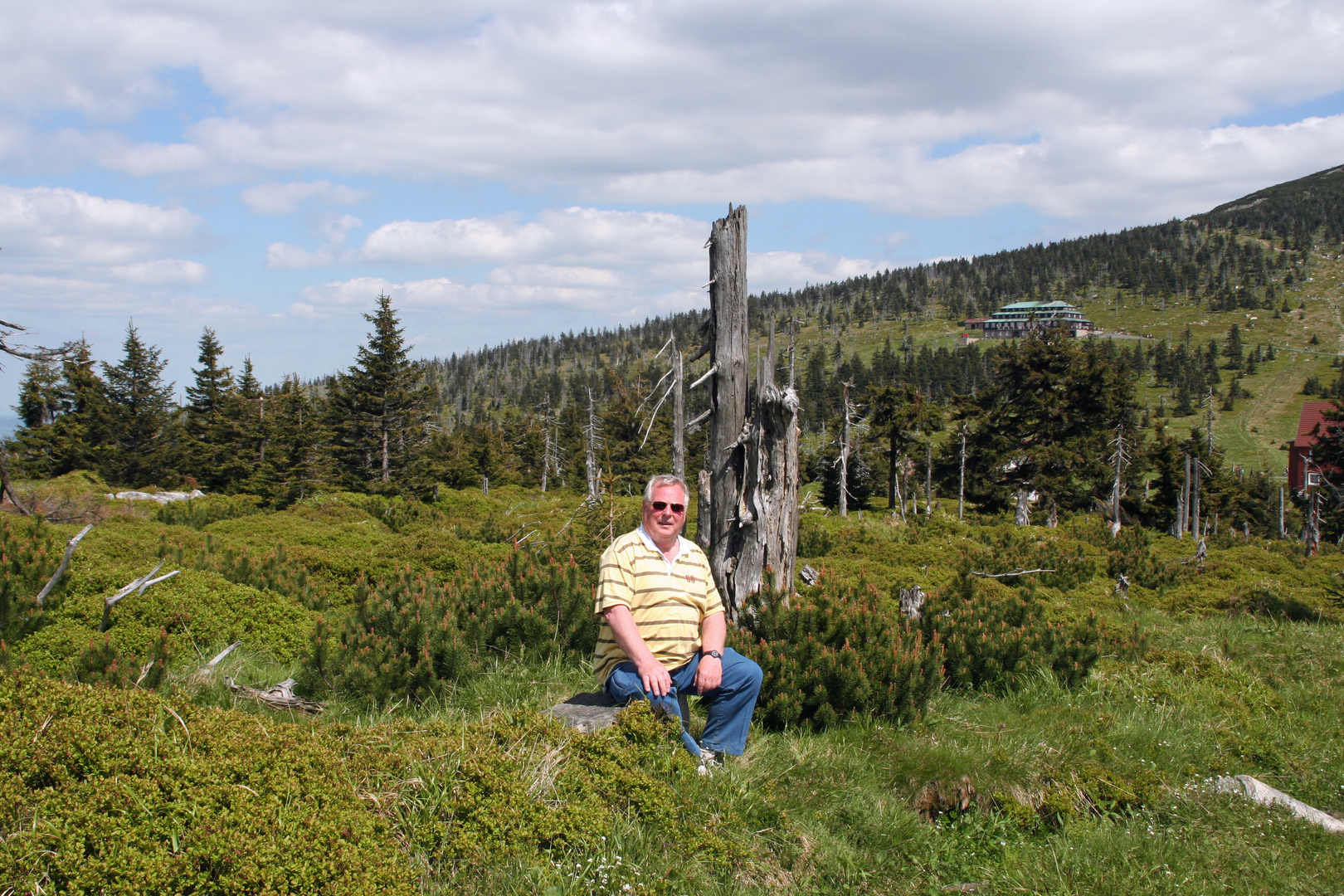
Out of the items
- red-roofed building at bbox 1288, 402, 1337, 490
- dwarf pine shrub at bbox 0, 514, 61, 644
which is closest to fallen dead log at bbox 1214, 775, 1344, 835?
dwarf pine shrub at bbox 0, 514, 61, 644

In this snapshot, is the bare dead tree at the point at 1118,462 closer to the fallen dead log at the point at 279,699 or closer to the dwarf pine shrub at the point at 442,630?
the dwarf pine shrub at the point at 442,630

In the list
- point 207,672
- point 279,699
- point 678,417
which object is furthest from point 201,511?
point 279,699

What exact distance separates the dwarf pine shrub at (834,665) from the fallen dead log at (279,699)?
3055 millimetres

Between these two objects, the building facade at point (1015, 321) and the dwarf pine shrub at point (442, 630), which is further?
the building facade at point (1015, 321)

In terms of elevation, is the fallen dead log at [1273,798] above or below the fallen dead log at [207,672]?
below

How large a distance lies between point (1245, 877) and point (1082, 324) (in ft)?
523

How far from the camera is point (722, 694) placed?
4.20 metres

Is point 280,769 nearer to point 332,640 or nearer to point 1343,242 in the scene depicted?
point 332,640

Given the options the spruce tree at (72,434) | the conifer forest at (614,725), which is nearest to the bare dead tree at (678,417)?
the conifer forest at (614,725)

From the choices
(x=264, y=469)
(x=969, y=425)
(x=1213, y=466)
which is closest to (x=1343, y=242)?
(x=1213, y=466)

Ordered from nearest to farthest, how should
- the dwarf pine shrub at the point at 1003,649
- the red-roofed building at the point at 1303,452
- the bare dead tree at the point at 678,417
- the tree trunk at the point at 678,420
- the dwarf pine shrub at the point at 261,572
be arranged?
the dwarf pine shrub at the point at 1003,649 < the dwarf pine shrub at the point at 261,572 < the bare dead tree at the point at 678,417 < the tree trunk at the point at 678,420 < the red-roofed building at the point at 1303,452

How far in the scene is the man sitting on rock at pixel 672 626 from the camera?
4.06m

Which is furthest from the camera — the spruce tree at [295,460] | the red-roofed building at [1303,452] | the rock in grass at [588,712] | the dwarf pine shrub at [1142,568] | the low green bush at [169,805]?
the red-roofed building at [1303,452]

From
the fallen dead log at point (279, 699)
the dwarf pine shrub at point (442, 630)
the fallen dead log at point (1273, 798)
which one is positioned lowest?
the fallen dead log at point (1273, 798)
